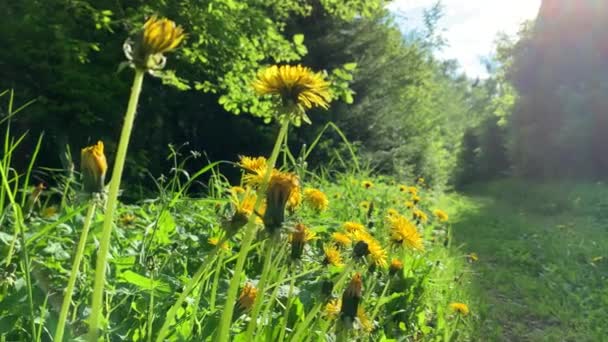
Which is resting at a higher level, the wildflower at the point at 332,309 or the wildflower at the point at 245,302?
the wildflower at the point at 245,302

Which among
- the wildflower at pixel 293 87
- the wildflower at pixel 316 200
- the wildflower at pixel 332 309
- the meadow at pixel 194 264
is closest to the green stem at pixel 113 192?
the meadow at pixel 194 264

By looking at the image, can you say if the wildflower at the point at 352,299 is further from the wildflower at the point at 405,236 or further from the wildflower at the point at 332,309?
the wildflower at the point at 405,236

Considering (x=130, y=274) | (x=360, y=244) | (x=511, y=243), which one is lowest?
(x=511, y=243)

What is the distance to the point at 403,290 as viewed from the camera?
2191 mm

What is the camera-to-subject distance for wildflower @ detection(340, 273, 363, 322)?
2.98 feet

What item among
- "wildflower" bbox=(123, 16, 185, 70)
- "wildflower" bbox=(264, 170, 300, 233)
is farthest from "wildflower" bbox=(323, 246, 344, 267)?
"wildflower" bbox=(123, 16, 185, 70)

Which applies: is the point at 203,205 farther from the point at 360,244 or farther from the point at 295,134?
the point at 295,134

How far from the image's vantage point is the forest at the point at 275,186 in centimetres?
91

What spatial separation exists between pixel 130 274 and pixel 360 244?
46 cm

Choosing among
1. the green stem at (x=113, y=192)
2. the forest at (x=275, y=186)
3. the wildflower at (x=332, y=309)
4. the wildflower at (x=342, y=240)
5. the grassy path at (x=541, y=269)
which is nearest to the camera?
the green stem at (x=113, y=192)

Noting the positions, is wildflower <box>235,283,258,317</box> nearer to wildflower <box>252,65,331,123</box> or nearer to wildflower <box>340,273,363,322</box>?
wildflower <box>340,273,363,322</box>

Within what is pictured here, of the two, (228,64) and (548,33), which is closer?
(228,64)

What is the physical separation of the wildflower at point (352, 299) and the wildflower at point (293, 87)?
1.06 feet

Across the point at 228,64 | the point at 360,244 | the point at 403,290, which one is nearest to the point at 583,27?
the point at 228,64
